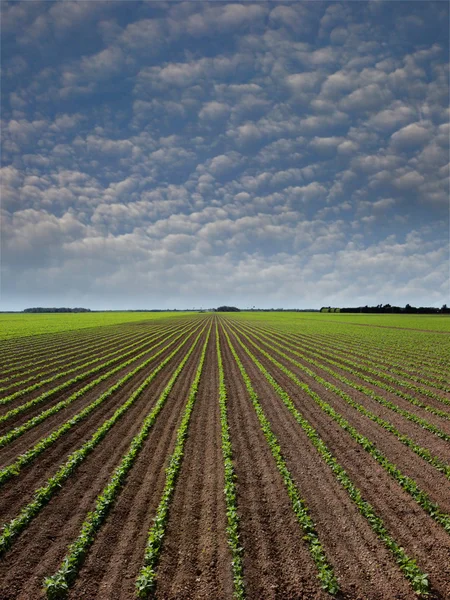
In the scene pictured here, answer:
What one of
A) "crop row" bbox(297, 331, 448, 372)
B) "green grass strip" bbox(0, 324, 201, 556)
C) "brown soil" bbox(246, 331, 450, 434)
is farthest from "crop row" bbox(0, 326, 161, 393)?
"crop row" bbox(297, 331, 448, 372)

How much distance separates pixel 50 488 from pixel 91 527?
2661mm

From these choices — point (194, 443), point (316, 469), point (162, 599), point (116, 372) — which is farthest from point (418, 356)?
point (162, 599)

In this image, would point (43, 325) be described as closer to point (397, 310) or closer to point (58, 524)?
point (58, 524)

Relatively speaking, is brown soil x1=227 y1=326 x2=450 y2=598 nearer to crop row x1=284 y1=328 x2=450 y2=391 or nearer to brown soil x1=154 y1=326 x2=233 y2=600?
brown soil x1=154 y1=326 x2=233 y2=600

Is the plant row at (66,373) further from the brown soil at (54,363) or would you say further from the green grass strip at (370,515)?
the green grass strip at (370,515)

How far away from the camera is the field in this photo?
6668mm

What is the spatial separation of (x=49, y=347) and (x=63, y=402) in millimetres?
24989

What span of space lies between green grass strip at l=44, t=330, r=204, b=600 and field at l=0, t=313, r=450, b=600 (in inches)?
1.8

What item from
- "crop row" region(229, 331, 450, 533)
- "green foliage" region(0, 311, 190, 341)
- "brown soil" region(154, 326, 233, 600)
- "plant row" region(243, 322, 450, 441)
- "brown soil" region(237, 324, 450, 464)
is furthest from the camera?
"green foliage" region(0, 311, 190, 341)

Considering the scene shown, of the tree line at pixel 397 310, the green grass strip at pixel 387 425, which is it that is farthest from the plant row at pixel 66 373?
the tree line at pixel 397 310

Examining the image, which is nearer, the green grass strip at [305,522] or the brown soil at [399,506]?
the green grass strip at [305,522]

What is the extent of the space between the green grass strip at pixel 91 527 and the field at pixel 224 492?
4 cm

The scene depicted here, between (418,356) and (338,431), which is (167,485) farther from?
(418,356)

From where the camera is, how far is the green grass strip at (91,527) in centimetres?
636
